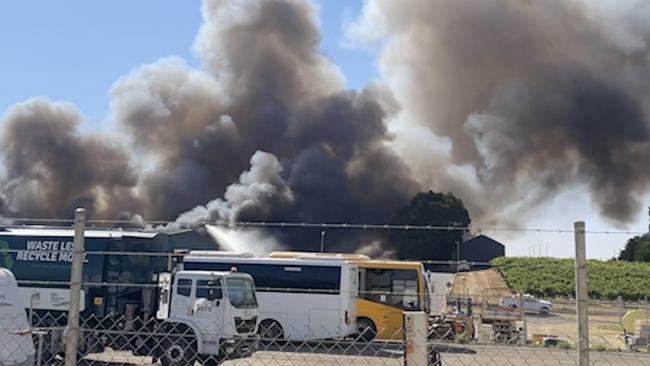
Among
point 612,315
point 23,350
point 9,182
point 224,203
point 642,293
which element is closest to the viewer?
point 23,350

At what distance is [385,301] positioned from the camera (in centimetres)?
1745

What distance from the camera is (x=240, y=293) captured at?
1199 cm

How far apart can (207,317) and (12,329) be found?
20.1 ft

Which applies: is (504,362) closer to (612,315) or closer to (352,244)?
(612,315)

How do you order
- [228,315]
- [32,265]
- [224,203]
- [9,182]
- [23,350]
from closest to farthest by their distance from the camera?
[23,350]
[228,315]
[32,265]
[224,203]
[9,182]

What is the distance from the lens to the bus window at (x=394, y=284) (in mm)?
17609

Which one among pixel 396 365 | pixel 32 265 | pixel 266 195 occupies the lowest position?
pixel 396 365

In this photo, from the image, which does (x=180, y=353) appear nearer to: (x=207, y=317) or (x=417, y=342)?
(x=207, y=317)

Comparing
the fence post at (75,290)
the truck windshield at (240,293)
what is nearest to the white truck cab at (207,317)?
the truck windshield at (240,293)

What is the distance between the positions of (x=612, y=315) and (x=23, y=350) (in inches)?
1248

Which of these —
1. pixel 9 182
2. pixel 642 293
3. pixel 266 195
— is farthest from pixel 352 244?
pixel 9 182

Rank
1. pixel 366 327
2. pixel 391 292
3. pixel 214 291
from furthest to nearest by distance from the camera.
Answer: pixel 391 292, pixel 366 327, pixel 214 291

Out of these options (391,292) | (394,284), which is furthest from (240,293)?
(394,284)

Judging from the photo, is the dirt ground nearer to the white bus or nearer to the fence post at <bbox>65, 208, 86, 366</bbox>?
the white bus
